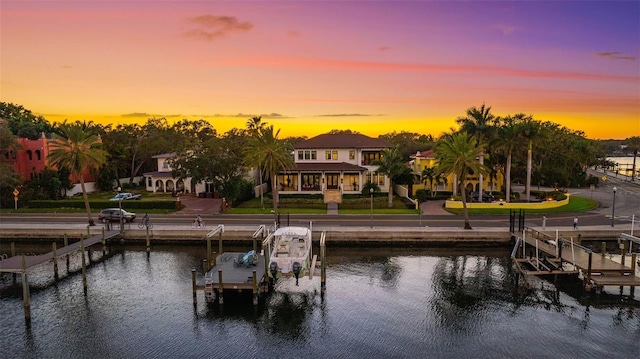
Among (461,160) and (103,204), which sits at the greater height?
(461,160)

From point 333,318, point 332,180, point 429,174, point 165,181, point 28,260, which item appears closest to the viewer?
point 333,318

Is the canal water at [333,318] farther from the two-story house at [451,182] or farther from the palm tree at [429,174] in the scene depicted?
the two-story house at [451,182]

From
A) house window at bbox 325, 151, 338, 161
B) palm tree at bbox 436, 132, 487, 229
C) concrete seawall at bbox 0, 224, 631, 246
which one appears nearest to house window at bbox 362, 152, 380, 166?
house window at bbox 325, 151, 338, 161

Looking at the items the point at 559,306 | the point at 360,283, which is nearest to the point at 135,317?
the point at 360,283

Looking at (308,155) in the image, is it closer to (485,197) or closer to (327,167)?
(327,167)

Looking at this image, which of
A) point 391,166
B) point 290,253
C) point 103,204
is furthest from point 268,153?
point 103,204

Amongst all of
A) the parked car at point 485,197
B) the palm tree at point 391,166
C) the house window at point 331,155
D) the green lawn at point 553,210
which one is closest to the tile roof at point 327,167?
the house window at point 331,155

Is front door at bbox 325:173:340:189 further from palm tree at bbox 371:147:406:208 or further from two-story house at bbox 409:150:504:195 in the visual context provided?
two-story house at bbox 409:150:504:195
